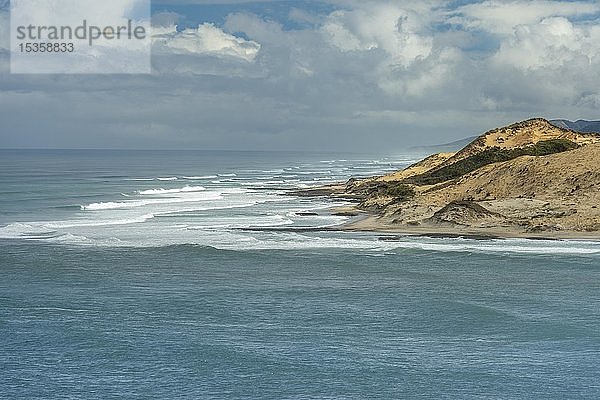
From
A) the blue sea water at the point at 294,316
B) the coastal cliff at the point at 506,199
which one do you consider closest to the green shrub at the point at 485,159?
the coastal cliff at the point at 506,199

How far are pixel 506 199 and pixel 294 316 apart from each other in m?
30.5

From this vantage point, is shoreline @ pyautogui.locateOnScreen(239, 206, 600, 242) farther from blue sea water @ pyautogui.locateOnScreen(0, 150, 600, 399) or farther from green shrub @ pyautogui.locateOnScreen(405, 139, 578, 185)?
green shrub @ pyautogui.locateOnScreen(405, 139, 578, 185)

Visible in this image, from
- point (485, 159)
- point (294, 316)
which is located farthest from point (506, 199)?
point (294, 316)

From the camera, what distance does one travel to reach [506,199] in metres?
52.3


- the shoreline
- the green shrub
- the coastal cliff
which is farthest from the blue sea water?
the green shrub

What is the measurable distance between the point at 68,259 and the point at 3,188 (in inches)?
2215

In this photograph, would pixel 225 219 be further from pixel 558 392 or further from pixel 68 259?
pixel 558 392

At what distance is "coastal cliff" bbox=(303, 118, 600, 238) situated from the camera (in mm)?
45531

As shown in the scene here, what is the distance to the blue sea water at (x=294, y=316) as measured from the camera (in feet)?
61.3

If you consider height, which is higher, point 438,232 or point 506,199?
point 506,199

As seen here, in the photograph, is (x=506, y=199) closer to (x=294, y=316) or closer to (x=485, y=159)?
(x=485, y=159)

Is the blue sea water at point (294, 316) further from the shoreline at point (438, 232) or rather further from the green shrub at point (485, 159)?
the green shrub at point (485, 159)

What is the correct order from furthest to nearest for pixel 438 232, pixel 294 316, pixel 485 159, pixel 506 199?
pixel 485 159, pixel 506 199, pixel 438 232, pixel 294 316

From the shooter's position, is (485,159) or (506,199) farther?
(485,159)
